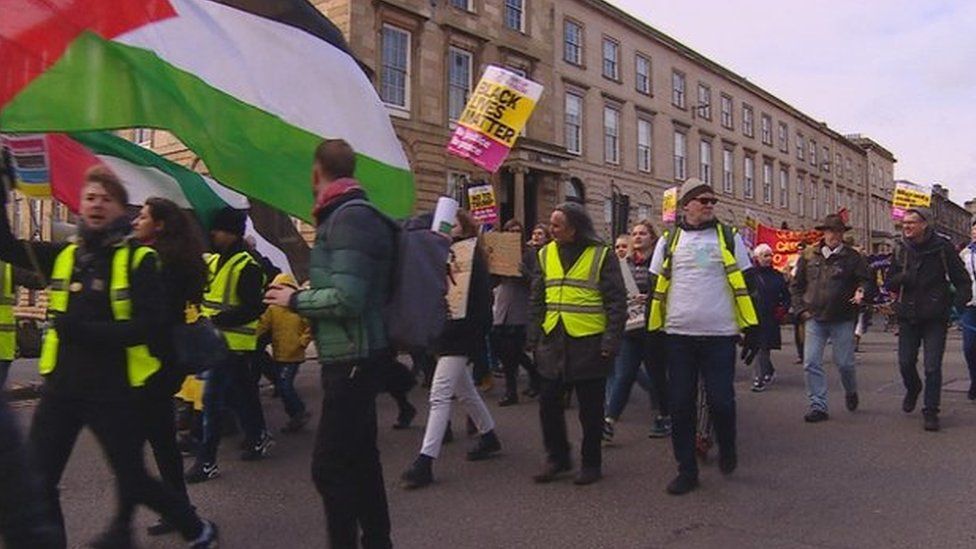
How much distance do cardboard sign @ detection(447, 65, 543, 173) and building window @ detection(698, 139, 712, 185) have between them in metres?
32.3

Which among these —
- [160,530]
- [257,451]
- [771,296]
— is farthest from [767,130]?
[160,530]

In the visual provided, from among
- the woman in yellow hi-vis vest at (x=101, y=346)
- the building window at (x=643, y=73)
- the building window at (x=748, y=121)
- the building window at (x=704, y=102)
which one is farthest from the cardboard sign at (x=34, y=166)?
the building window at (x=748, y=121)

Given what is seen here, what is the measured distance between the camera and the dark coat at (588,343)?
17.5ft

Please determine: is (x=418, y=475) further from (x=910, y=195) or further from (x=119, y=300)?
(x=910, y=195)

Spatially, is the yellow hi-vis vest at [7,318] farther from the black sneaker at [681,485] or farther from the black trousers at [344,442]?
the black sneaker at [681,485]

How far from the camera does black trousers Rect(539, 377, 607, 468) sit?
17.8 feet

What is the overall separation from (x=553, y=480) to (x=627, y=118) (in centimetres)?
3104

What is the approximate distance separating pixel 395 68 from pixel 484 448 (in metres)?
19.6

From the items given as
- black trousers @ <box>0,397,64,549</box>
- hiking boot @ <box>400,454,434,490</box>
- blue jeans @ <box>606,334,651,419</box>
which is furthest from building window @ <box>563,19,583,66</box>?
black trousers @ <box>0,397,64,549</box>

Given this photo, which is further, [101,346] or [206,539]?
[206,539]

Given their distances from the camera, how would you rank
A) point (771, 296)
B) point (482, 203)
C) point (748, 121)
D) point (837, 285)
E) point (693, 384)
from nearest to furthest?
1. point (693, 384)
2. point (837, 285)
3. point (771, 296)
4. point (482, 203)
5. point (748, 121)

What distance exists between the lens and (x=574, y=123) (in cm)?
3191

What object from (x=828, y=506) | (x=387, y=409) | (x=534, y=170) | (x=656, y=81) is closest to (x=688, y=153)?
(x=656, y=81)

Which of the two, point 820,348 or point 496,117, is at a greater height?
point 496,117
